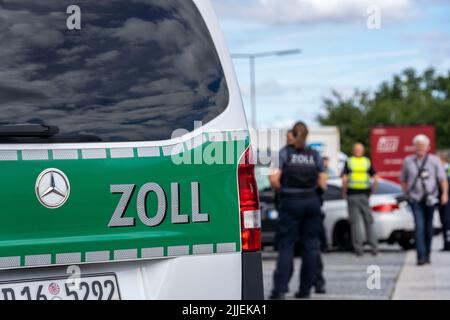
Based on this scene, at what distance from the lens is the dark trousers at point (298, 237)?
9992mm

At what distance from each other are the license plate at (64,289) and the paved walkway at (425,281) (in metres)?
6.11

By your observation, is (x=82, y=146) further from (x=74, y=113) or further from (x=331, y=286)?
(x=331, y=286)

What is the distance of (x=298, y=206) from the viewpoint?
9945mm

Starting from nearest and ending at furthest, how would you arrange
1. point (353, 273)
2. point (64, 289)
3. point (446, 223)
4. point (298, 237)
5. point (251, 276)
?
point (64, 289) → point (251, 276) → point (298, 237) → point (353, 273) → point (446, 223)

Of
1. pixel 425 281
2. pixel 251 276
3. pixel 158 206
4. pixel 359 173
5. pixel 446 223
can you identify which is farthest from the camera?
pixel 446 223

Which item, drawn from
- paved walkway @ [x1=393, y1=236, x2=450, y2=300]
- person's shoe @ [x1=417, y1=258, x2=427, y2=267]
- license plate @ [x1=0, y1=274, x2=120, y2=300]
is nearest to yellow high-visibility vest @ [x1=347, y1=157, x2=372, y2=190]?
paved walkway @ [x1=393, y1=236, x2=450, y2=300]

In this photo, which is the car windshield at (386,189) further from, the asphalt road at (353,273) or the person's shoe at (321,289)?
the person's shoe at (321,289)

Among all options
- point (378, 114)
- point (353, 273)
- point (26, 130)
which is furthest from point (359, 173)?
point (378, 114)

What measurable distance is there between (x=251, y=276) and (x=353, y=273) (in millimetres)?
9203

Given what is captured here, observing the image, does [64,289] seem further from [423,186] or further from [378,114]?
[378,114]

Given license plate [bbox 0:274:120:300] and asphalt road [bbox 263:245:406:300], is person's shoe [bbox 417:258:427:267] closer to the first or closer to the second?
asphalt road [bbox 263:245:406:300]

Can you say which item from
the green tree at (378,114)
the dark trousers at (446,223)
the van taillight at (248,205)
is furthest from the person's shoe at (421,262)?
the green tree at (378,114)

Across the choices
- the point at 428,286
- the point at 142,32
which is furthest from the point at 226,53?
the point at 428,286

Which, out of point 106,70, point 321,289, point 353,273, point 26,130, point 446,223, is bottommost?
point 353,273
